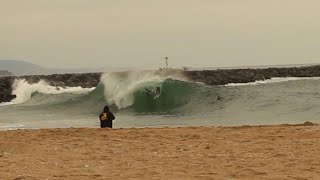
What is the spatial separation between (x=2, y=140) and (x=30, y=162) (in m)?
2.85

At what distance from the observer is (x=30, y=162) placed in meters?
8.46

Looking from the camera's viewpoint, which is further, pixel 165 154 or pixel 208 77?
pixel 208 77

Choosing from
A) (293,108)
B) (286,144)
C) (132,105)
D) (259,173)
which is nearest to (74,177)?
(259,173)

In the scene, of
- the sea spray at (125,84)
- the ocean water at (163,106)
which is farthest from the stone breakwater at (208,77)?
the ocean water at (163,106)

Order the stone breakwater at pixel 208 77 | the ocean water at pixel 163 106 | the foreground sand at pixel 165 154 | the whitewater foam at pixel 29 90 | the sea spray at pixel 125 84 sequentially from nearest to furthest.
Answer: the foreground sand at pixel 165 154 < the ocean water at pixel 163 106 < the sea spray at pixel 125 84 < the whitewater foam at pixel 29 90 < the stone breakwater at pixel 208 77

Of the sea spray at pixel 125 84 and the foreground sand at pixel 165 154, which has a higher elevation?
the sea spray at pixel 125 84

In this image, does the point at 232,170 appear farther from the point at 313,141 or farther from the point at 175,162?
the point at 313,141

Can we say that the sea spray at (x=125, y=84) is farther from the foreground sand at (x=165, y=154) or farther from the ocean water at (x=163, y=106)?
the foreground sand at (x=165, y=154)

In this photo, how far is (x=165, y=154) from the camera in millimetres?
9203

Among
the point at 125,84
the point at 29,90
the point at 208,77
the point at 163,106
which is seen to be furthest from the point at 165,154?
the point at 208,77

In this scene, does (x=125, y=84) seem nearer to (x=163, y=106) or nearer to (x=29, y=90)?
(x=163, y=106)

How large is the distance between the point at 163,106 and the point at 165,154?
17.3 metres

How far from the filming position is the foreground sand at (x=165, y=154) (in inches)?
293

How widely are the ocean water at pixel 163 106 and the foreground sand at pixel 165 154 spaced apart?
20.2ft
